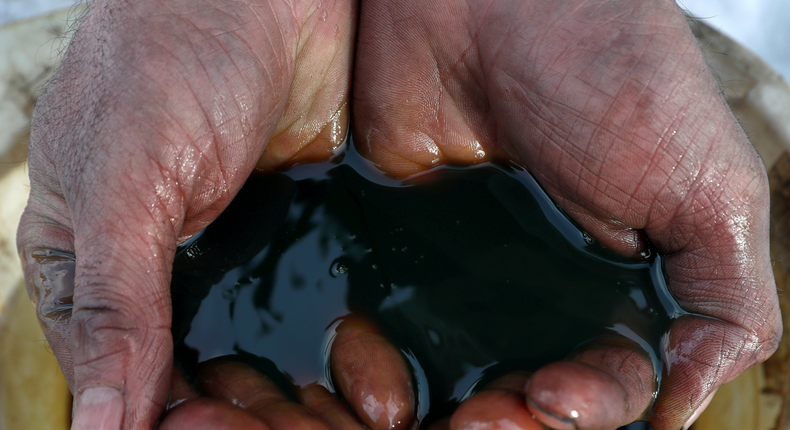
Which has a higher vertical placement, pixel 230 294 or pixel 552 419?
pixel 552 419

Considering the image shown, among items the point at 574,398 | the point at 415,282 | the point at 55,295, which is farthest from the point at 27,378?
the point at 574,398

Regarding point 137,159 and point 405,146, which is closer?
point 137,159

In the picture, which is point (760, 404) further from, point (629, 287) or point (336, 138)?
point (336, 138)

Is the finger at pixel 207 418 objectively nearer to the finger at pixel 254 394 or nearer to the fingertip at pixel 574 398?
the finger at pixel 254 394

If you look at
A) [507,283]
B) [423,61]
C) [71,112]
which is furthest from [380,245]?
[71,112]

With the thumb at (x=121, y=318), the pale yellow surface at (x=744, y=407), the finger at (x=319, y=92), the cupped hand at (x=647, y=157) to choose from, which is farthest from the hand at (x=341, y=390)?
the pale yellow surface at (x=744, y=407)

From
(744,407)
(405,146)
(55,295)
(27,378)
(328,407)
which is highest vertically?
(405,146)

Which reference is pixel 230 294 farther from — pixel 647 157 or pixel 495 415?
pixel 647 157
